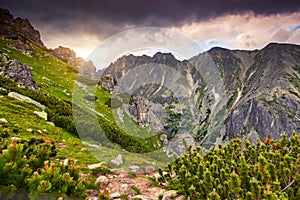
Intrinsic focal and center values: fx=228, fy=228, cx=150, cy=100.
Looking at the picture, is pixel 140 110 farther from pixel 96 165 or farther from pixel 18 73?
pixel 96 165

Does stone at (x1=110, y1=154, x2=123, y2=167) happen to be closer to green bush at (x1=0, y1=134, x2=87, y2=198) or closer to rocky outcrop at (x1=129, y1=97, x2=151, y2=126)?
green bush at (x1=0, y1=134, x2=87, y2=198)

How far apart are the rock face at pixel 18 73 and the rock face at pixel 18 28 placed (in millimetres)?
82664

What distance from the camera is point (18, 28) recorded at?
530 ft

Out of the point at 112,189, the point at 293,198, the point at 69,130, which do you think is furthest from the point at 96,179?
the point at 69,130

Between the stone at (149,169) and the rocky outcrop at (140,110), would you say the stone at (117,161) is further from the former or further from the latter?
the rocky outcrop at (140,110)

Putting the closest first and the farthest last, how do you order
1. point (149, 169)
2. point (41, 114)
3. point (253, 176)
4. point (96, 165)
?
point (253, 176), point (96, 165), point (149, 169), point (41, 114)

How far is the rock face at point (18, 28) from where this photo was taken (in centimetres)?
Answer: 13334

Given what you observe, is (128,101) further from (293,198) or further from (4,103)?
(293,198)

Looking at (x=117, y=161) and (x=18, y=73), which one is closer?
(x=117, y=161)

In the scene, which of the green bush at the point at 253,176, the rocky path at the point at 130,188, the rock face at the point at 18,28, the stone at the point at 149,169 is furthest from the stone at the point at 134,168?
the rock face at the point at 18,28

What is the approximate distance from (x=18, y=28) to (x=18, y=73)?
130 meters

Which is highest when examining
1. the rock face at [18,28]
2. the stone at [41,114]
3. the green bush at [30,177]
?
the rock face at [18,28]

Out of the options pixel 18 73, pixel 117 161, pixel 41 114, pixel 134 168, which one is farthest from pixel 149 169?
pixel 18 73

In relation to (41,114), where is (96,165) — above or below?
below
